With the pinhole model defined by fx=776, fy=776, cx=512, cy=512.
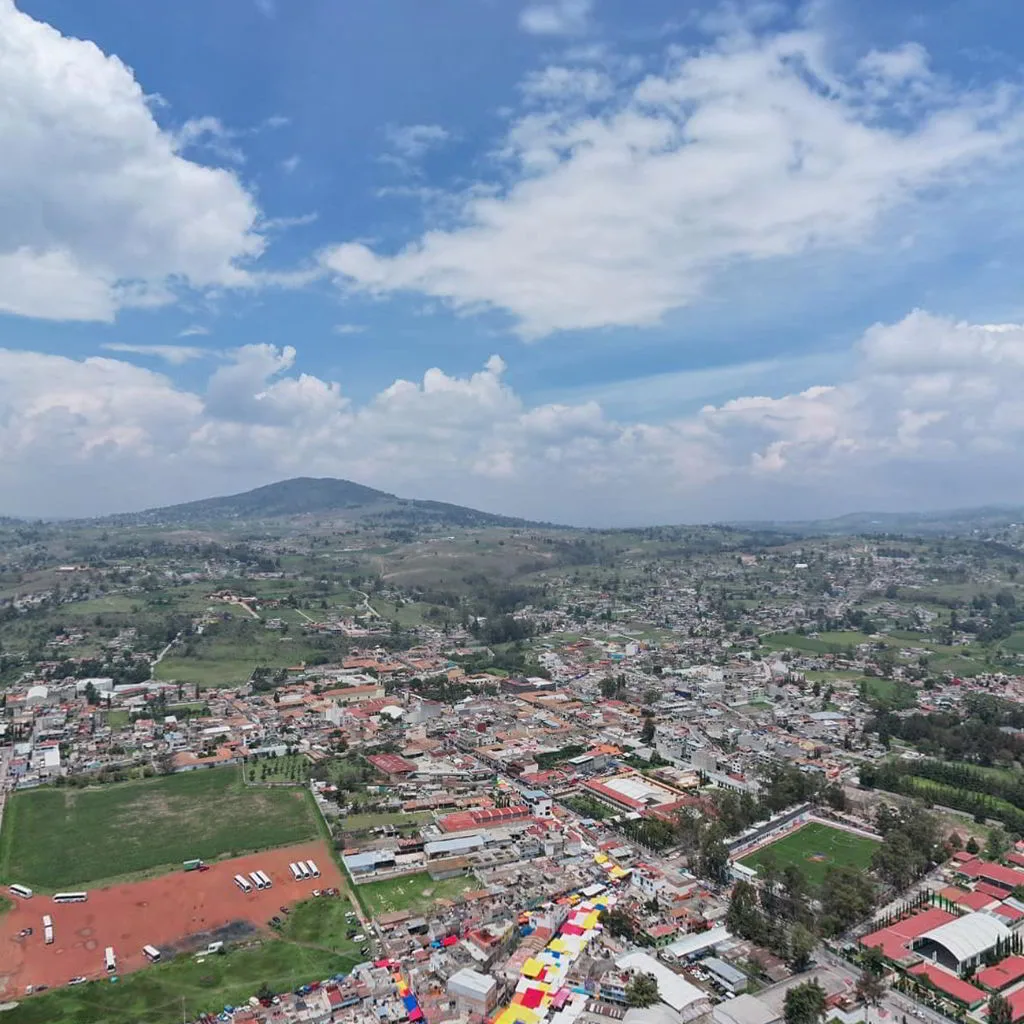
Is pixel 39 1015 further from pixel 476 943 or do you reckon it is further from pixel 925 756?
pixel 925 756

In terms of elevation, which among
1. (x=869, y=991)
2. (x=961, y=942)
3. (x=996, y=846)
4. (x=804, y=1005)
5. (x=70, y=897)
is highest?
(x=804, y=1005)

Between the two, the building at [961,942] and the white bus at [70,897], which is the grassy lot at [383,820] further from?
the building at [961,942]

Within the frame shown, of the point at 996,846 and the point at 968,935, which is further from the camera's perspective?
the point at 996,846

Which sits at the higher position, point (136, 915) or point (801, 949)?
point (801, 949)

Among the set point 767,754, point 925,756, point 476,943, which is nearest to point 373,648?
point 767,754

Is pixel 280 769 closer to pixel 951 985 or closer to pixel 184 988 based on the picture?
pixel 184 988

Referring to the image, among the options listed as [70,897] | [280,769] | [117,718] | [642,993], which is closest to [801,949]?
[642,993]
